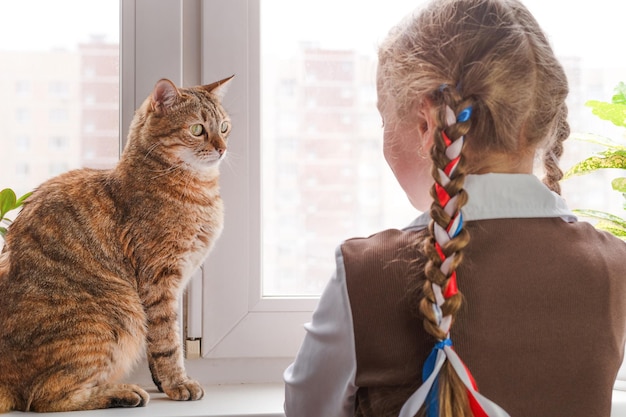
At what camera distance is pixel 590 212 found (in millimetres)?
1332

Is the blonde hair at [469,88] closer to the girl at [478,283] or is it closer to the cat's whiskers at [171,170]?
the girl at [478,283]

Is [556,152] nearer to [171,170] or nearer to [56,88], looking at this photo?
[171,170]

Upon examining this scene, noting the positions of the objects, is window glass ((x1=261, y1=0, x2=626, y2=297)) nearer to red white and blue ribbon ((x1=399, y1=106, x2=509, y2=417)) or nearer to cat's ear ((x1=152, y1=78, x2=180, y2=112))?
cat's ear ((x1=152, y1=78, x2=180, y2=112))

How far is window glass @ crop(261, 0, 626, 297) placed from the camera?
4.97 ft

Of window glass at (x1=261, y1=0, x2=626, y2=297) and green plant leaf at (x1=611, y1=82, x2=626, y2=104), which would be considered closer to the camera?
green plant leaf at (x1=611, y1=82, x2=626, y2=104)

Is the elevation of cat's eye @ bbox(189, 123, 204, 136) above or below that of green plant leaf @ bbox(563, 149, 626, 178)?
above

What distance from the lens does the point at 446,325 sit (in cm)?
81

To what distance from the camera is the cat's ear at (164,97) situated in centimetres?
125

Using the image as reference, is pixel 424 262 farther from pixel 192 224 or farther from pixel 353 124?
pixel 353 124

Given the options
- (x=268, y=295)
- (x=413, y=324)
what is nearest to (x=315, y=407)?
(x=413, y=324)

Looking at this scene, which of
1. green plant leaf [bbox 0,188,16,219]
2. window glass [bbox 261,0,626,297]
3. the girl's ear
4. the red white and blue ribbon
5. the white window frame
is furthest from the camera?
window glass [bbox 261,0,626,297]

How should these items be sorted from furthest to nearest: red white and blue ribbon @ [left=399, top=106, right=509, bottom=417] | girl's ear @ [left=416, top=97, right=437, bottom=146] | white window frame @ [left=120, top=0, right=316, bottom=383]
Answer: white window frame @ [left=120, top=0, right=316, bottom=383], girl's ear @ [left=416, top=97, right=437, bottom=146], red white and blue ribbon @ [left=399, top=106, right=509, bottom=417]

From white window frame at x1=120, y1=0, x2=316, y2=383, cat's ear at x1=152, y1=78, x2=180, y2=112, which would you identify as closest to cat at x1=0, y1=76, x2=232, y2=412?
cat's ear at x1=152, y1=78, x2=180, y2=112

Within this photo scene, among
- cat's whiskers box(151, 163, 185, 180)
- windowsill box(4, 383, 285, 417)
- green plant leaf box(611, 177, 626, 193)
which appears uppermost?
cat's whiskers box(151, 163, 185, 180)
